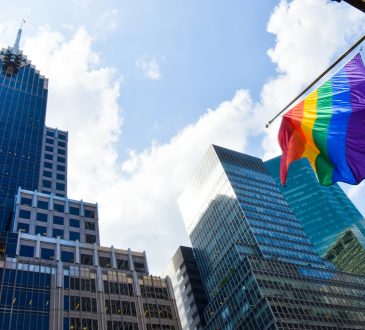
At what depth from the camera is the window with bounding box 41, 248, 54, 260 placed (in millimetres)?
84375

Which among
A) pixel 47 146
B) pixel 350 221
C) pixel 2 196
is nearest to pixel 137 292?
pixel 2 196

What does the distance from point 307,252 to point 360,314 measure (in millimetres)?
28313

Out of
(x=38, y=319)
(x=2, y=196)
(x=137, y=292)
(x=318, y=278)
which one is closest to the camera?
(x=38, y=319)

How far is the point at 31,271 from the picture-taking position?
75688 millimetres

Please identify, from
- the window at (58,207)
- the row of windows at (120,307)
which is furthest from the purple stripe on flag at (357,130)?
the window at (58,207)

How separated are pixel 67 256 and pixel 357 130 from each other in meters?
80.0

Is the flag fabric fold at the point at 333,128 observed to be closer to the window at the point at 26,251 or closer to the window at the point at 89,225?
the window at the point at 26,251

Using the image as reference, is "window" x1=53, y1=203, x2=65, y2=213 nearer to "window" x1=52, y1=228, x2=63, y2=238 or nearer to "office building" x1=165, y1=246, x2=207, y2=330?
"window" x1=52, y1=228, x2=63, y2=238

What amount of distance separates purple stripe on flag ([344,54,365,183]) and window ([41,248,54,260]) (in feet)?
256

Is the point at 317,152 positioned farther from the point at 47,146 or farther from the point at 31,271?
the point at 47,146

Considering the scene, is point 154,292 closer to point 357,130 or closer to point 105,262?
point 105,262

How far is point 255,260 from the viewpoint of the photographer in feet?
370

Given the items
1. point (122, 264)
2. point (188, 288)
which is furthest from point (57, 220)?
point (188, 288)

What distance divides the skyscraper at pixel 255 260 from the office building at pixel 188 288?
197 inches
